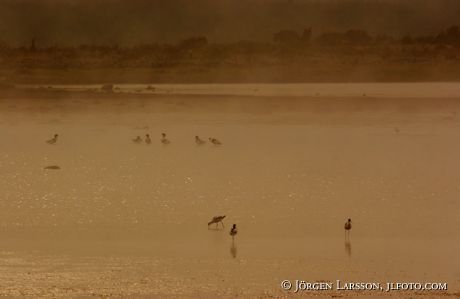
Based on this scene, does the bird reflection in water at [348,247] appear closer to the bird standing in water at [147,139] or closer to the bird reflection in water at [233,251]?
the bird reflection in water at [233,251]

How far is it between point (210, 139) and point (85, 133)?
3336mm

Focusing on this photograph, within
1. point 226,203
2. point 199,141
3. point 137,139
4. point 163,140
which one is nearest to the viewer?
point 226,203

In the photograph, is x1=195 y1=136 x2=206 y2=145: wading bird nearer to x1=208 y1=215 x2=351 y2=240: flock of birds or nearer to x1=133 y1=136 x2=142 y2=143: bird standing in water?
x1=133 y1=136 x2=142 y2=143: bird standing in water

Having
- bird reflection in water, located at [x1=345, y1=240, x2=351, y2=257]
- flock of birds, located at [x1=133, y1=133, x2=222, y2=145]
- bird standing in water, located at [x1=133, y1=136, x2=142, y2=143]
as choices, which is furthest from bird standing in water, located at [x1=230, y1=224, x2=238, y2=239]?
bird standing in water, located at [x1=133, y1=136, x2=142, y2=143]

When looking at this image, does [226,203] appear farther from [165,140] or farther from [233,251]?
[165,140]

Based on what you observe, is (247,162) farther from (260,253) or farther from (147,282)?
(147,282)

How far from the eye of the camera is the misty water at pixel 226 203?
8875 millimetres

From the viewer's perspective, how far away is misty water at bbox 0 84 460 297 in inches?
349

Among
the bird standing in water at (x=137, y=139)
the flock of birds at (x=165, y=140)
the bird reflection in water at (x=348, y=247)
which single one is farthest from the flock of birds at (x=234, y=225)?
the bird standing in water at (x=137, y=139)

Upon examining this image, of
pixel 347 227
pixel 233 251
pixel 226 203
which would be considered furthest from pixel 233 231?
pixel 226 203

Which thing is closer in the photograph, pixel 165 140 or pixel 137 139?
pixel 165 140

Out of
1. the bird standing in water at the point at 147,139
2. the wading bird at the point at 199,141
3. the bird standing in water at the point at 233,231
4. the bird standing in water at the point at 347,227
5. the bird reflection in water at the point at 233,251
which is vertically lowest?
the bird reflection in water at the point at 233,251

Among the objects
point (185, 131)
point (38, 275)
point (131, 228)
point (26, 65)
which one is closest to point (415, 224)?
point (131, 228)

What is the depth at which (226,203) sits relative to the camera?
1233 cm
